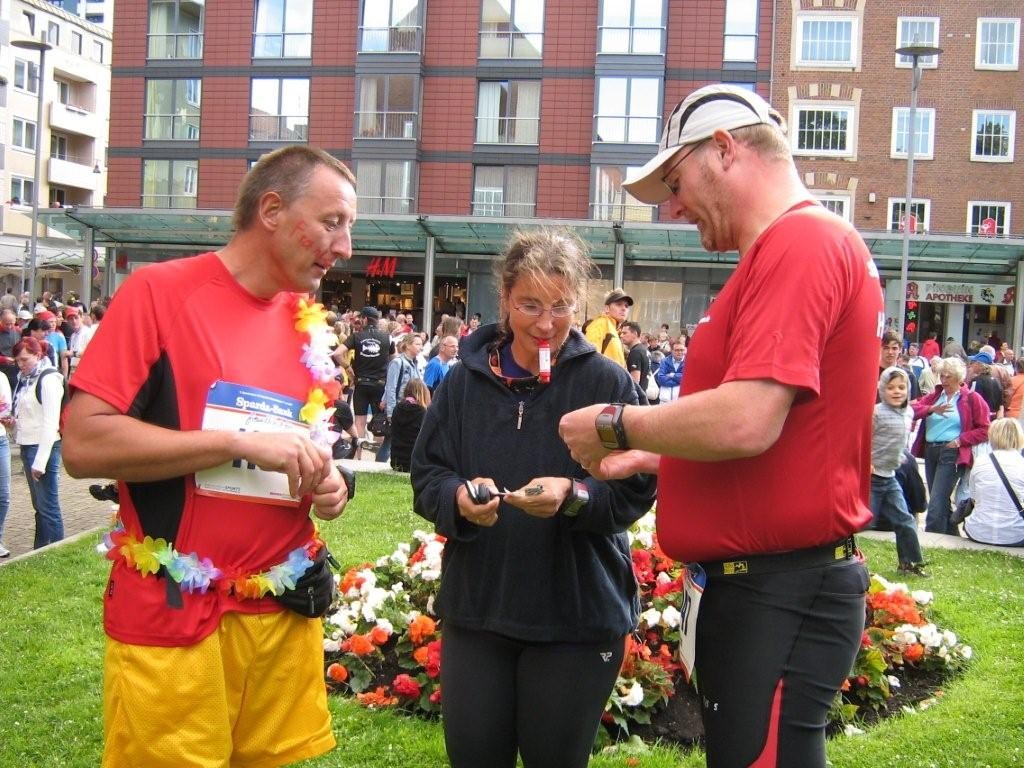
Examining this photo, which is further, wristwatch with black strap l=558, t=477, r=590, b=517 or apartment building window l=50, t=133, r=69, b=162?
apartment building window l=50, t=133, r=69, b=162

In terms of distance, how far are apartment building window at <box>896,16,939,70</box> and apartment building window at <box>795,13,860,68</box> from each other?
4.71ft

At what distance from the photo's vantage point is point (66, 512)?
34.7 ft

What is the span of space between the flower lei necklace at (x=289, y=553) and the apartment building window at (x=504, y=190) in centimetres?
3335

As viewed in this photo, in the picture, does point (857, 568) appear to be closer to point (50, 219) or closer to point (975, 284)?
point (975, 284)

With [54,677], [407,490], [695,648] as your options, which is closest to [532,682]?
[695,648]

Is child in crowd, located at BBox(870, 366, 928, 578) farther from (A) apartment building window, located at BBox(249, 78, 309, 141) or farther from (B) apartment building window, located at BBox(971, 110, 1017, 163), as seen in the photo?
(A) apartment building window, located at BBox(249, 78, 309, 141)

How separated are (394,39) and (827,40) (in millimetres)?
15498

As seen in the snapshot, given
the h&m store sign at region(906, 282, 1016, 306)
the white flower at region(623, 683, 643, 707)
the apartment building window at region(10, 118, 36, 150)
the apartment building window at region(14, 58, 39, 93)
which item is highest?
the apartment building window at region(14, 58, 39, 93)

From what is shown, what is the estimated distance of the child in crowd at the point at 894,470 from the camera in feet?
27.7

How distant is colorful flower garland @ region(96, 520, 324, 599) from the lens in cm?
251

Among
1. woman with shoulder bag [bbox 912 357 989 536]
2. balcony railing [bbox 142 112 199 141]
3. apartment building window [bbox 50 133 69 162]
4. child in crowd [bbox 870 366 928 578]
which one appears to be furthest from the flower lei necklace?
apartment building window [bbox 50 133 69 162]

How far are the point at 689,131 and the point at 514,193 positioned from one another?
3423cm

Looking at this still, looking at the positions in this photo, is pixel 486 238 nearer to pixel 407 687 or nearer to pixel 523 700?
pixel 407 687

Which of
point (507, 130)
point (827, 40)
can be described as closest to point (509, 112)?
point (507, 130)
